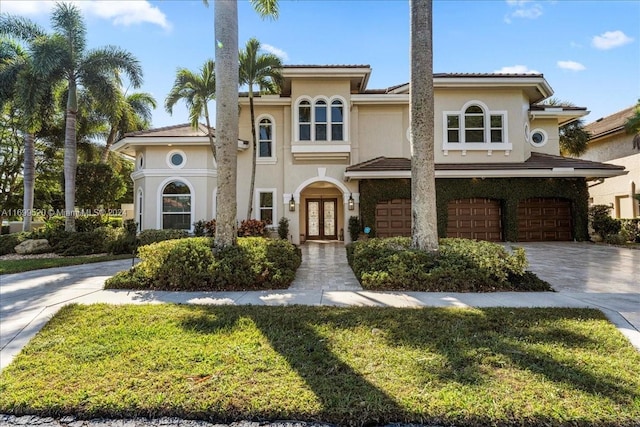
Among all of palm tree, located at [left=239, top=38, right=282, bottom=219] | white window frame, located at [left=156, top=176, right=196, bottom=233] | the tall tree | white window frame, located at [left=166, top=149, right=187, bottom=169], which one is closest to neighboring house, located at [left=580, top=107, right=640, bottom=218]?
the tall tree

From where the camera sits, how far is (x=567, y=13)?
1095cm

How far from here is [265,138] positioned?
17.0m

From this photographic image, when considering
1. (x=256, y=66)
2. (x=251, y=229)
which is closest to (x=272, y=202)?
(x=251, y=229)

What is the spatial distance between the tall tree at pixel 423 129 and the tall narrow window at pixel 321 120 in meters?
8.16

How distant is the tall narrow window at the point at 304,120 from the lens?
52.3 feet

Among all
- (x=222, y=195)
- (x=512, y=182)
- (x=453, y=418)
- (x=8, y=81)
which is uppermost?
(x=8, y=81)

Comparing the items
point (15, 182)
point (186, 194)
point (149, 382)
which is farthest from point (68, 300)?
point (15, 182)

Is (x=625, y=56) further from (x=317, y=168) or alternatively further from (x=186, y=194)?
(x=186, y=194)

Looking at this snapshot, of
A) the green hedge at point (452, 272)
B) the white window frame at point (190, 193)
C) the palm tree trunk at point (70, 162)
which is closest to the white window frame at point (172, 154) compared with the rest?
the white window frame at point (190, 193)

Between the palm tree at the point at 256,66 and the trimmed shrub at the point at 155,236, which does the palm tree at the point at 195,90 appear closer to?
the palm tree at the point at 256,66

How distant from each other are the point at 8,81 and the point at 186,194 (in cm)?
909

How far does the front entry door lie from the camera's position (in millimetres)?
19688

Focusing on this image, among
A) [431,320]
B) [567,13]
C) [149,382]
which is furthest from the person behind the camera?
[567,13]

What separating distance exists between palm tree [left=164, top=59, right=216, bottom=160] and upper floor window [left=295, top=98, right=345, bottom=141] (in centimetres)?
422
